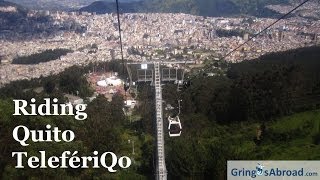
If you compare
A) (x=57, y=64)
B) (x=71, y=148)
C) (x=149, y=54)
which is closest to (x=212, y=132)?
(x=71, y=148)

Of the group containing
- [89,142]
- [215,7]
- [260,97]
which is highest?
[215,7]

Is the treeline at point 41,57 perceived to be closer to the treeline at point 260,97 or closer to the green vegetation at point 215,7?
the green vegetation at point 215,7

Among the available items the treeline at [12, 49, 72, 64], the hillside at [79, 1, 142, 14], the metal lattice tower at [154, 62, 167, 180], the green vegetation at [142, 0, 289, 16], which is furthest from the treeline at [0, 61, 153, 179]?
the hillside at [79, 1, 142, 14]

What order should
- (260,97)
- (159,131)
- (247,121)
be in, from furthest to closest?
(260,97) < (247,121) < (159,131)

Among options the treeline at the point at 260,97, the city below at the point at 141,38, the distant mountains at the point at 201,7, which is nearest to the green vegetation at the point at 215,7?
the distant mountains at the point at 201,7

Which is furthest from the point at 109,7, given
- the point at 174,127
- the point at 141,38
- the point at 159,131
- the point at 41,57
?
the point at 159,131

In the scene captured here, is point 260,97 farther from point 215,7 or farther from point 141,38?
point 215,7

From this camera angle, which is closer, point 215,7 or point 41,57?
point 41,57
